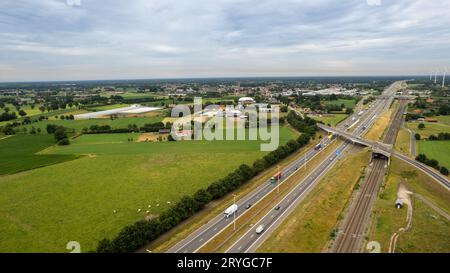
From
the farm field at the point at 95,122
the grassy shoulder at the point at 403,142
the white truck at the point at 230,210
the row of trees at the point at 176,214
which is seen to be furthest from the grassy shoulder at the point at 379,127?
the farm field at the point at 95,122

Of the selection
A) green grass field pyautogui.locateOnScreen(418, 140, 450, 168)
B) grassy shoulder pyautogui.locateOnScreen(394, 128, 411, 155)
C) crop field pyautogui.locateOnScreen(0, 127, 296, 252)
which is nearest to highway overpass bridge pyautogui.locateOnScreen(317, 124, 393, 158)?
grassy shoulder pyautogui.locateOnScreen(394, 128, 411, 155)

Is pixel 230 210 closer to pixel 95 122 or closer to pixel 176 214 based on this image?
pixel 176 214

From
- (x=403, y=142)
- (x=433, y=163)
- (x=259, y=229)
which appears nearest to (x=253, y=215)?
(x=259, y=229)

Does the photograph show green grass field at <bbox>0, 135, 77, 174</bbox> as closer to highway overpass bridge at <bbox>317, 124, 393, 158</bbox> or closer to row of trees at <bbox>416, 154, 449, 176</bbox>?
highway overpass bridge at <bbox>317, 124, 393, 158</bbox>

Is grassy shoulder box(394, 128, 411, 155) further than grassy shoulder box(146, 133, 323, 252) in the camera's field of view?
Yes

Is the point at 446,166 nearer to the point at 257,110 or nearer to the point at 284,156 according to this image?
the point at 284,156
